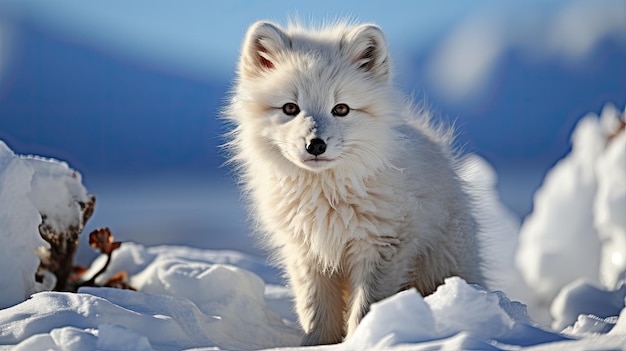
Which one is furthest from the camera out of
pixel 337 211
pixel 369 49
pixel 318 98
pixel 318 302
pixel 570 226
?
pixel 570 226

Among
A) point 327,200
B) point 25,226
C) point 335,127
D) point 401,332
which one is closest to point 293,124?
point 335,127

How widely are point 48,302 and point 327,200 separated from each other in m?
1.27

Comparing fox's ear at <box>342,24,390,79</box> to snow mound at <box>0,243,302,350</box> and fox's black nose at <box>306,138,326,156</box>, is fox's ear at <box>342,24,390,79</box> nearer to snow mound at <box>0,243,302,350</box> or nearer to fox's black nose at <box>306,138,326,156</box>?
fox's black nose at <box>306,138,326,156</box>

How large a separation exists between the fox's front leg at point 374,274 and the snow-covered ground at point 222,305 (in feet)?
1.46

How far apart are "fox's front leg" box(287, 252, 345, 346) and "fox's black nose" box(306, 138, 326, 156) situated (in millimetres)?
644

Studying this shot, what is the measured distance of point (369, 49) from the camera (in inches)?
130

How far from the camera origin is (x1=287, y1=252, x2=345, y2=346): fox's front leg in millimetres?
3367

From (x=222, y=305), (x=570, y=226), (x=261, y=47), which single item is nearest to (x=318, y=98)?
(x=261, y=47)

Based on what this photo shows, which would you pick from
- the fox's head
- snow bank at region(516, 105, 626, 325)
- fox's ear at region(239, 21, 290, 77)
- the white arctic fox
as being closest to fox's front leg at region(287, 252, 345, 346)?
the white arctic fox

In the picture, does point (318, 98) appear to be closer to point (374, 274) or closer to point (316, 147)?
point (316, 147)

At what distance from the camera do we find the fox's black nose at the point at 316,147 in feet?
9.62

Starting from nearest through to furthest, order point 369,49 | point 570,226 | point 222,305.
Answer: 1. point 369,49
2. point 222,305
3. point 570,226

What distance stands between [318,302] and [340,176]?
26.1 inches

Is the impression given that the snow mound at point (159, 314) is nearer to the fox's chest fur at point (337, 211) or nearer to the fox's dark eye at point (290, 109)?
the fox's chest fur at point (337, 211)
